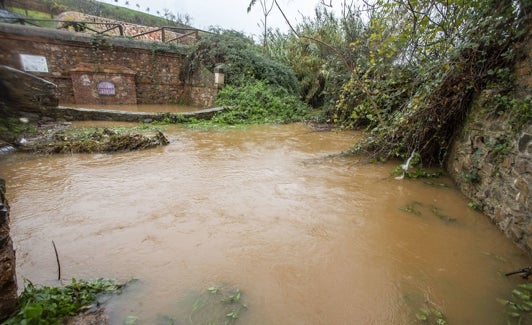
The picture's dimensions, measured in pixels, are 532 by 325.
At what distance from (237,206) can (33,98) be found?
6848mm

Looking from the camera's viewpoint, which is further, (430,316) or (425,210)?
(425,210)

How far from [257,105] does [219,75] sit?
2273 mm

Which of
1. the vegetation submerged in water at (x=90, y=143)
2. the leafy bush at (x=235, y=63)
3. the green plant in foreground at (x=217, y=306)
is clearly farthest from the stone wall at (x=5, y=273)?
the leafy bush at (x=235, y=63)

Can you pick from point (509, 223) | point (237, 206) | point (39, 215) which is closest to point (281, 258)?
point (237, 206)

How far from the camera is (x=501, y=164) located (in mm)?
2963

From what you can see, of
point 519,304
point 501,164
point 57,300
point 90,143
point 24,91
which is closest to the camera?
point 57,300

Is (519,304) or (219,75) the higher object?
(219,75)

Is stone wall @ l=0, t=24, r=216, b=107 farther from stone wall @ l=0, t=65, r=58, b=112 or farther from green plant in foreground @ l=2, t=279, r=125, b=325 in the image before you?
green plant in foreground @ l=2, t=279, r=125, b=325

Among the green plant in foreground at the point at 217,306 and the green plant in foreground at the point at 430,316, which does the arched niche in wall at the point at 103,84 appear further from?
the green plant in foreground at the point at 430,316

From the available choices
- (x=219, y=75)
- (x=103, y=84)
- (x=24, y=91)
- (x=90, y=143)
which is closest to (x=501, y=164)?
(x=90, y=143)

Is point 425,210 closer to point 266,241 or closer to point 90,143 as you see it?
point 266,241

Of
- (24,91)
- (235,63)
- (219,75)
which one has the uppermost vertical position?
(235,63)

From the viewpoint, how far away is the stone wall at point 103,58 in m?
9.83

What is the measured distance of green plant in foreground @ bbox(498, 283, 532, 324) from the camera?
5.95 ft
